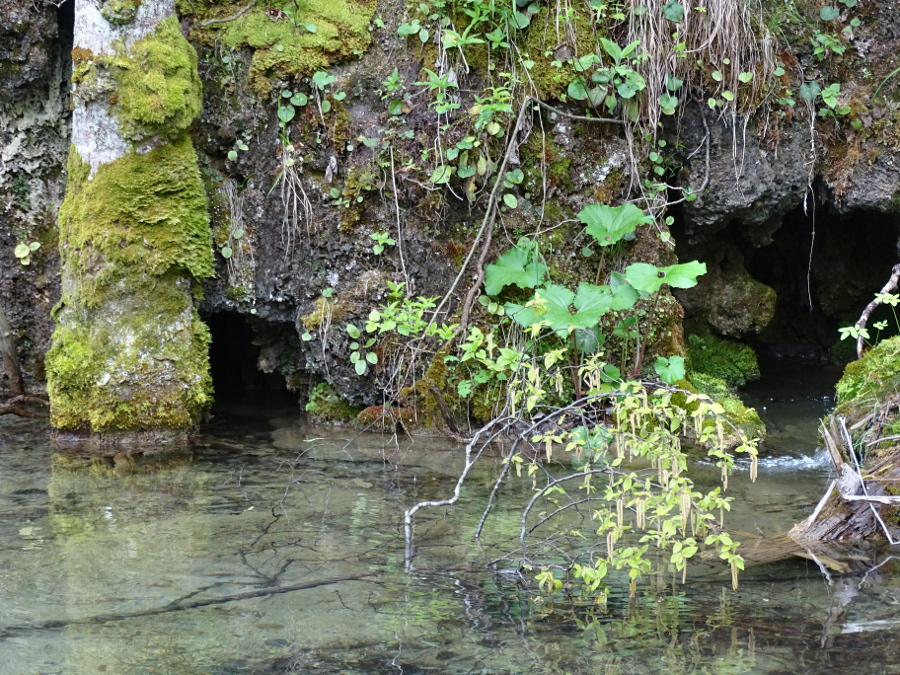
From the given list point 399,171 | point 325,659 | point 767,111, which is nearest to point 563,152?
point 399,171

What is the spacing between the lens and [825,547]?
4.23m

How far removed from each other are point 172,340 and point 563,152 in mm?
3035

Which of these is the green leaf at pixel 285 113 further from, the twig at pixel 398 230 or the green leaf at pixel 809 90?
the green leaf at pixel 809 90

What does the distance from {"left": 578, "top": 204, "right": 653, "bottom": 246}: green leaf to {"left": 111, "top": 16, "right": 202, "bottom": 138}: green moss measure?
286 centimetres

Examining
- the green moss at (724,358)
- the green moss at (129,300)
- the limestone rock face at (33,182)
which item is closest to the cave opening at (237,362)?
the limestone rock face at (33,182)

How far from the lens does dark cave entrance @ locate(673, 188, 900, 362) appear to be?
775 cm

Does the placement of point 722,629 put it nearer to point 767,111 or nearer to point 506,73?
point 506,73

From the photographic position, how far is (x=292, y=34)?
6473mm

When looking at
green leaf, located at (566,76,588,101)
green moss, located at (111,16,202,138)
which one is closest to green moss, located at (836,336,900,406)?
green leaf, located at (566,76,588,101)

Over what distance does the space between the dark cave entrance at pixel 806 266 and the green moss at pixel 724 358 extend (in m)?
0.12

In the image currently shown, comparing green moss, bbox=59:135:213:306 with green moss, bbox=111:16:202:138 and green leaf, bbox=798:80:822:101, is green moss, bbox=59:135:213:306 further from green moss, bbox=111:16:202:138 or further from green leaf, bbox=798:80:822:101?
green leaf, bbox=798:80:822:101

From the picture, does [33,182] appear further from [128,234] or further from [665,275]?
[665,275]

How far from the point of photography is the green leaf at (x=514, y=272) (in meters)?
6.06

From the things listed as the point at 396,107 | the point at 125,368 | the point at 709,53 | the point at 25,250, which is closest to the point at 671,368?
the point at 709,53
